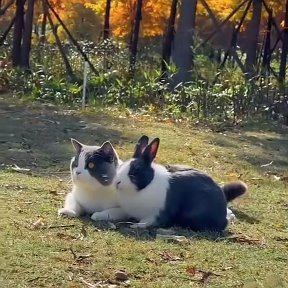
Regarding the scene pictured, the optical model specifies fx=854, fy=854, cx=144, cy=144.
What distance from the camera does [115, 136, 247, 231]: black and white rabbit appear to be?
567cm

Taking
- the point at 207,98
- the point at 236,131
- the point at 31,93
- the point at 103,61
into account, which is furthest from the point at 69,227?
the point at 103,61

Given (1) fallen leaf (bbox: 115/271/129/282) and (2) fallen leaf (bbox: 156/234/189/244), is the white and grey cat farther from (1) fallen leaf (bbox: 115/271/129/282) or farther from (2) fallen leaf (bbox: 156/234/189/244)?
(1) fallen leaf (bbox: 115/271/129/282)

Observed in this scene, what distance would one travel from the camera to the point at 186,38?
16359 millimetres

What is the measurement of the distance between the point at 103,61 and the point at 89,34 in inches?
700

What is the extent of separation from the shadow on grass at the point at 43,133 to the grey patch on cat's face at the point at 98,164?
2416 mm

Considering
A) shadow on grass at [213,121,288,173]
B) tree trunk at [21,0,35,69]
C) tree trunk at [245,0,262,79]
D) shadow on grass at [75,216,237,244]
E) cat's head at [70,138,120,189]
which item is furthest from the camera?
tree trunk at [245,0,262,79]

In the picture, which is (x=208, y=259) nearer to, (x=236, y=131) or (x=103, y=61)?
(x=236, y=131)

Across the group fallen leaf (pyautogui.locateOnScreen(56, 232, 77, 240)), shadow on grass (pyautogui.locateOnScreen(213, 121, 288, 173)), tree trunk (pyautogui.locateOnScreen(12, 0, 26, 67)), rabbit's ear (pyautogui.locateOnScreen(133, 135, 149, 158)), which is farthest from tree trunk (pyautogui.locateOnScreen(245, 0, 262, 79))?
Answer: fallen leaf (pyautogui.locateOnScreen(56, 232, 77, 240))

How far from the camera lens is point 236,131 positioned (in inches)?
488

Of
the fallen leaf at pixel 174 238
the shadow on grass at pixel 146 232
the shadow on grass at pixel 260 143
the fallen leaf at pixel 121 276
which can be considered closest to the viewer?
the fallen leaf at pixel 121 276

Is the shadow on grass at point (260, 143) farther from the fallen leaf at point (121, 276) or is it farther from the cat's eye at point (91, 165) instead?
the fallen leaf at point (121, 276)

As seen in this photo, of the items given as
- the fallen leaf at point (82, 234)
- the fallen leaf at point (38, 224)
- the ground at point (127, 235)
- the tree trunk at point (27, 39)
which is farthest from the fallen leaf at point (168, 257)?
the tree trunk at point (27, 39)

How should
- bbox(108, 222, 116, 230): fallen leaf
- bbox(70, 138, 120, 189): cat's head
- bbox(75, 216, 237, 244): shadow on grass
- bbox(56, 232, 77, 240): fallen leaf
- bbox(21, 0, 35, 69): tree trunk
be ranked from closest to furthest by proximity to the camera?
bbox(56, 232, 77, 240): fallen leaf
bbox(75, 216, 237, 244): shadow on grass
bbox(108, 222, 116, 230): fallen leaf
bbox(70, 138, 120, 189): cat's head
bbox(21, 0, 35, 69): tree trunk

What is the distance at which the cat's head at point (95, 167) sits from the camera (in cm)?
571
